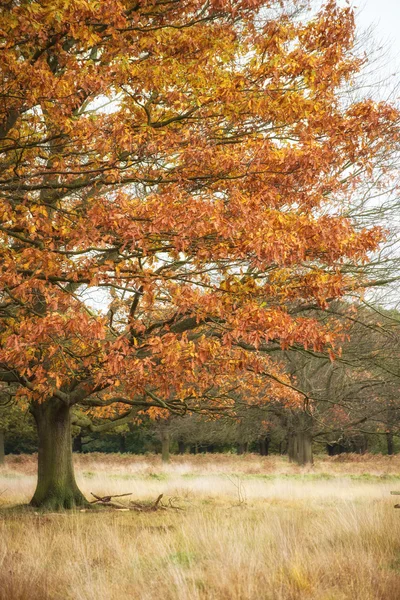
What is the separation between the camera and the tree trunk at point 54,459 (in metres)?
11.9

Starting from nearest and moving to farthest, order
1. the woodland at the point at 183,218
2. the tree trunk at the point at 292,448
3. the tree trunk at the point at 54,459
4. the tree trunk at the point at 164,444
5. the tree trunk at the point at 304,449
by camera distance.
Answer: the woodland at the point at 183,218
the tree trunk at the point at 54,459
the tree trunk at the point at 304,449
the tree trunk at the point at 292,448
the tree trunk at the point at 164,444

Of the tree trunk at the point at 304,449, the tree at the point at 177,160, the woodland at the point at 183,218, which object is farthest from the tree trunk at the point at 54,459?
the tree trunk at the point at 304,449

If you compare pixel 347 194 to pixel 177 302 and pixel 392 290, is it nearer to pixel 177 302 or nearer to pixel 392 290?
pixel 392 290

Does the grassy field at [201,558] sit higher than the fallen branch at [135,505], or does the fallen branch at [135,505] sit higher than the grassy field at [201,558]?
the grassy field at [201,558]

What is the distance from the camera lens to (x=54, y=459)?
12016mm

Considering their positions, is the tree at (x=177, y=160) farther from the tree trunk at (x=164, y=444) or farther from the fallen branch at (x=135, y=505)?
the tree trunk at (x=164, y=444)

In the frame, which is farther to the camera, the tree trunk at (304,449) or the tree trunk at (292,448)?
the tree trunk at (292,448)

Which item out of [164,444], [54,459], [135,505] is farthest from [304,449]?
[54,459]

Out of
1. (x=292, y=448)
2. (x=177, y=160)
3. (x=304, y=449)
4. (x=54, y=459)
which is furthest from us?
(x=292, y=448)

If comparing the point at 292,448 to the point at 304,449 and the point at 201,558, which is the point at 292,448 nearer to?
the point at 304,449

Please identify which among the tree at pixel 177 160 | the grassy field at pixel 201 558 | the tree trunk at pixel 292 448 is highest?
the tree at pixel 177 160

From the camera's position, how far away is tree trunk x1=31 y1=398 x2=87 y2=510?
1185cm

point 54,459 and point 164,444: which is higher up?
point 54,459

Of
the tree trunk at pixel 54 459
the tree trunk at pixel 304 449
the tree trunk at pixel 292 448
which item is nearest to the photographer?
the tree trunk at pixel 54 459
